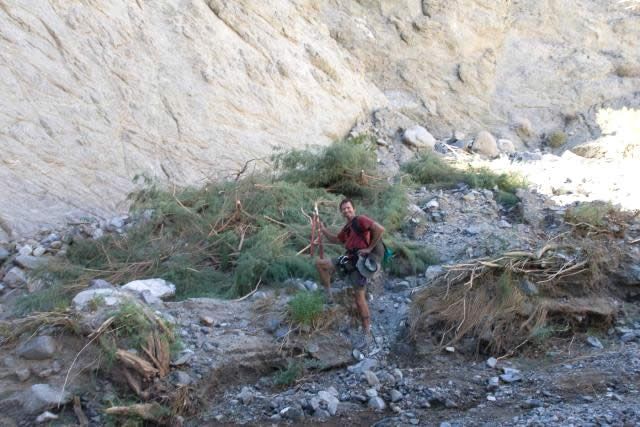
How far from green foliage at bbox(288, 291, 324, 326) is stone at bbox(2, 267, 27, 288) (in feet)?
9.84

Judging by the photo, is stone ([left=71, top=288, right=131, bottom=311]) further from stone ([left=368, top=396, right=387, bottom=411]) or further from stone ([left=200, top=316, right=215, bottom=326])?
stone ([left=368, top=396, right=387, bottom=411])

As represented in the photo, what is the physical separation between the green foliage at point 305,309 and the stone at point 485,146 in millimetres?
6885

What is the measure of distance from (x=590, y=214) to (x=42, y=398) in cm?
517

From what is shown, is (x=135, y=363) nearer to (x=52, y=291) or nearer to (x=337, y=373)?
(x=337, y=373)

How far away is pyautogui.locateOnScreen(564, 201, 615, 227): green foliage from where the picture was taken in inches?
278

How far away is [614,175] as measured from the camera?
957 cm

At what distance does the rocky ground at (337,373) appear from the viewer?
15.5 ft

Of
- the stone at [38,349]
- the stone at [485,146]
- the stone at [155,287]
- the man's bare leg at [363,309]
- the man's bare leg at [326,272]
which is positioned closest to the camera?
the stone at [38,349]

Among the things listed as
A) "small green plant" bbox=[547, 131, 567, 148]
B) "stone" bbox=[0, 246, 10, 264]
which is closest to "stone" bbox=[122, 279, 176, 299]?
"stone" bbox=[0, 246, 10, 264]

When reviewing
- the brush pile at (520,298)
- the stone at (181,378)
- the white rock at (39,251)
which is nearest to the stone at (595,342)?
the brush pile at (520,298)

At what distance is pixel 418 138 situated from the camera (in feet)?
38.7

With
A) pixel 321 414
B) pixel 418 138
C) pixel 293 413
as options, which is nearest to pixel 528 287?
pixel 321 414

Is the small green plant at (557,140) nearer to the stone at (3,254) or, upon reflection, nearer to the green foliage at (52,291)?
the green foliage at (52,291)

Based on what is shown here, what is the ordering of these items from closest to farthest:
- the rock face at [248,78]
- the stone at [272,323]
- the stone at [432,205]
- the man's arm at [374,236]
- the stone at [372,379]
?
the stone at [372,379] < the man's arm at [374,236] < the stone at [272,323] < the stone at [432,205] < the rock face at [248,78]
